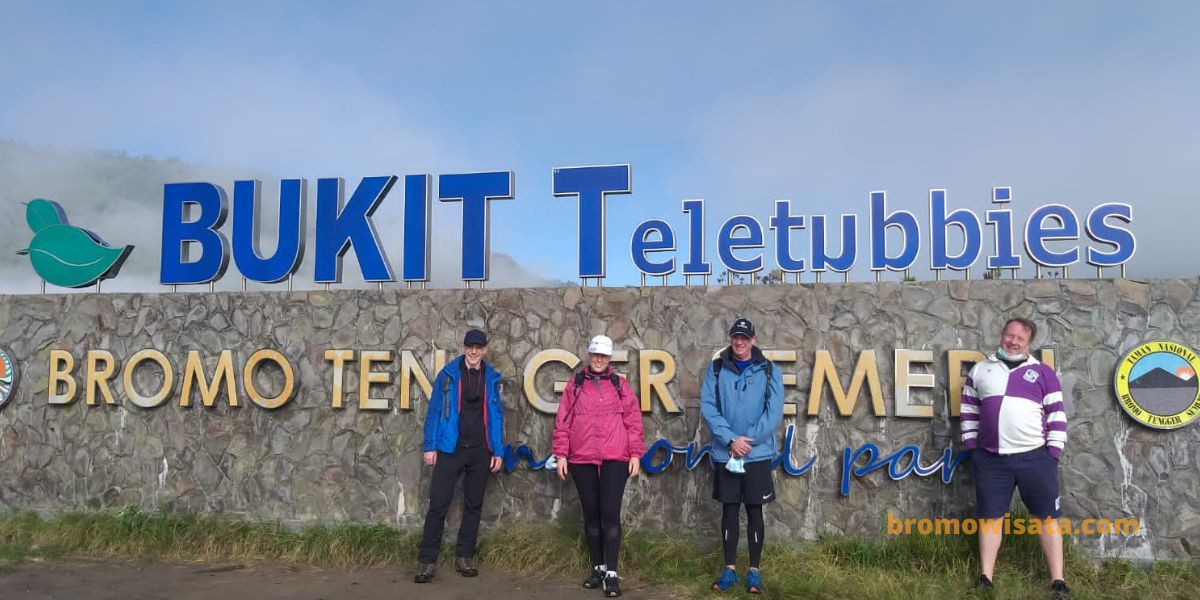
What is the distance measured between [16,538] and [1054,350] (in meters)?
8.18

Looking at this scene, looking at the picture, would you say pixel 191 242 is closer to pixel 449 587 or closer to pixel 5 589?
pixel 5 589

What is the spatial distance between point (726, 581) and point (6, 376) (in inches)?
269

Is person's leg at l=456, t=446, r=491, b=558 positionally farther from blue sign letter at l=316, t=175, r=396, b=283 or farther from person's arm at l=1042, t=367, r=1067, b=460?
person's arm at l=1042, t=367, r=1067, b=460

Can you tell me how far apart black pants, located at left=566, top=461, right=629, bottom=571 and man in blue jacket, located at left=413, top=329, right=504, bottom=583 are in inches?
29.2

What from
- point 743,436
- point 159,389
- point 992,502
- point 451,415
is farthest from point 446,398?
point 992,502

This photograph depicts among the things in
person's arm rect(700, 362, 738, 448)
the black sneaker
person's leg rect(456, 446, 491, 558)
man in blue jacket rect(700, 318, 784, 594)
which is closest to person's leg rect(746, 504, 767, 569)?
man in blue jacket rect(700, 318, 784, 594)

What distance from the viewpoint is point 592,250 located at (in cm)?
660

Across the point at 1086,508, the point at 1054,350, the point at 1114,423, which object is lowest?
the point at 1086,508

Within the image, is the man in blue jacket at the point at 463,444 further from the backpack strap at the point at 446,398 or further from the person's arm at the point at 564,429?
the person's arm at the point at 564,429

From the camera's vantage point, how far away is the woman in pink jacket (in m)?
4.99

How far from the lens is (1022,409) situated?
15.6ft

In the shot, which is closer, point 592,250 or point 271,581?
point 271,581

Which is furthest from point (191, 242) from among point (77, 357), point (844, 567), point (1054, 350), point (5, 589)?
point (1054, 350)

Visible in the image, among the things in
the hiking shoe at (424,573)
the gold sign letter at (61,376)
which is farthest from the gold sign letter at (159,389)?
the hiking shoe at (424,573)
